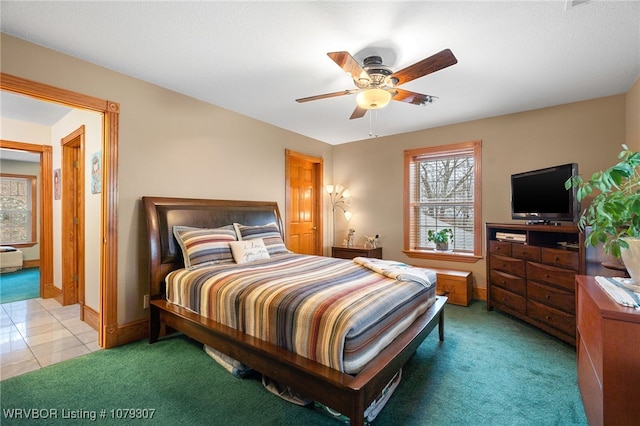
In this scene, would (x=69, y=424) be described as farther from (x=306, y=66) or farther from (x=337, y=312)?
(x=306, y=66)

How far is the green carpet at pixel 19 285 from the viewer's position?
415cm

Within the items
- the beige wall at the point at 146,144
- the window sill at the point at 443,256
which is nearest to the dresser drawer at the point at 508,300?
the window sill at the point at 443,256

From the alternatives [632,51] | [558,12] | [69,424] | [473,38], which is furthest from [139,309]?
[632,51]

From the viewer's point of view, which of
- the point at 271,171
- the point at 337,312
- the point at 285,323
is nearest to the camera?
the point at 337,312

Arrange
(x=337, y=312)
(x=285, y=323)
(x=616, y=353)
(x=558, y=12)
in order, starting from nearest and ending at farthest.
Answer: (x=616, y=353) < (x=337, y=312) < (x=285, y=323) < (x=558, y=12)

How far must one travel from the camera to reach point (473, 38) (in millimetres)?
2133

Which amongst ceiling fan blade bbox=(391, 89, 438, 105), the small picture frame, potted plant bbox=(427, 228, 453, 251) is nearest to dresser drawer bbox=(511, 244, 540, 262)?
potted plant bbox=(427, 228, 453, 251)

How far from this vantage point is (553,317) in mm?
2709

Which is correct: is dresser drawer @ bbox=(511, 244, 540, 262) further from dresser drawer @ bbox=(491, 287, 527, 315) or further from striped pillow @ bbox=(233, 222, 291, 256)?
striped pillow @ bbox=(233, 222, 291, 256)

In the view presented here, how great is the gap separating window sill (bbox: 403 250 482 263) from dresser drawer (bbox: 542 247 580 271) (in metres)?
1.16

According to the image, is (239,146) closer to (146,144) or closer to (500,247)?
(146,144)

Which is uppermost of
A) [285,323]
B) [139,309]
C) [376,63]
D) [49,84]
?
[376,63]

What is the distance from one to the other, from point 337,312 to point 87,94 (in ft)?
9.34

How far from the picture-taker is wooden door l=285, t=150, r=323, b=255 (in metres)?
4.66
